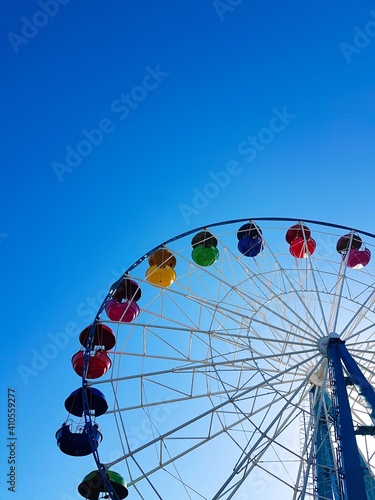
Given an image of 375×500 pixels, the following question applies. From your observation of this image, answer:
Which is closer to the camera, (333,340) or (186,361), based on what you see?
(333,340)

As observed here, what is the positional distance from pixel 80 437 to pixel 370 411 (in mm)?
6621

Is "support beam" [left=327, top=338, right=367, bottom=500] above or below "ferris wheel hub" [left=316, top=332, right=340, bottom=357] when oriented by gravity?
below

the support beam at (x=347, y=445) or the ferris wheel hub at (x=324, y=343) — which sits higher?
the ferris wheel hub at (x=324, y=343)

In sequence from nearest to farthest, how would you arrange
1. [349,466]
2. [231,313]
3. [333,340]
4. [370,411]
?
[349,466] → [370,411] → [333,340] → [231,313]

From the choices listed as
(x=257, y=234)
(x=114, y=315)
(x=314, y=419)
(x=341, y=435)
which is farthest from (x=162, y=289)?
(x=341, y=435)

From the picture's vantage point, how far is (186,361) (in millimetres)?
14523

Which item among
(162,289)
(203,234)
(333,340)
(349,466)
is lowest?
(349,466)

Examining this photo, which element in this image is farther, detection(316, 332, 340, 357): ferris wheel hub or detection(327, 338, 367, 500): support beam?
detection(316, 332, 340, 357): ferris wheel hub

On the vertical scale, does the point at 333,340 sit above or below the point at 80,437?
above

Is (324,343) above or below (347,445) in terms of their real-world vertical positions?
above

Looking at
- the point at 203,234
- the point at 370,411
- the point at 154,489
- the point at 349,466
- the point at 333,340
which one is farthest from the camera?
the point at 203,234

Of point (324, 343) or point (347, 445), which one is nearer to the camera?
point (347, 445)

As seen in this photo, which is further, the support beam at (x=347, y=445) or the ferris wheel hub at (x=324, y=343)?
the ferris wheel hub at (x=324, y=343)

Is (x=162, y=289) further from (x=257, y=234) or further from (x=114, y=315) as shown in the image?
(x=257, y=234)
